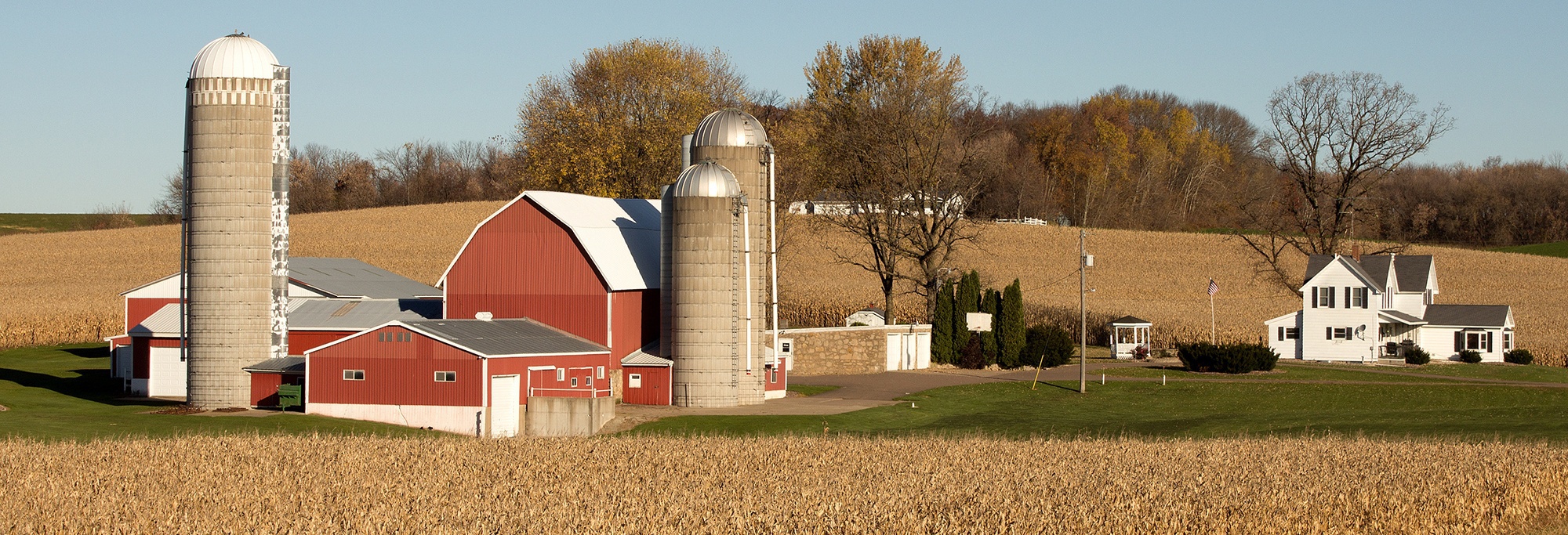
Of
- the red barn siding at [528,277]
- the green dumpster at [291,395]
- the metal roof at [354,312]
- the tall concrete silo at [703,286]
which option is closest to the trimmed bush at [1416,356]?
the tall concrete silo at [703,286]

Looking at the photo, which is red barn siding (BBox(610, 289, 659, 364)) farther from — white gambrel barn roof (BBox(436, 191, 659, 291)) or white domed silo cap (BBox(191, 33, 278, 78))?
white domed silo cap (BBox(191, 33, 278, 78))

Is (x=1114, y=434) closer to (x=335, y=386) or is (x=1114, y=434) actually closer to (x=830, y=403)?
(x=830, y=403)

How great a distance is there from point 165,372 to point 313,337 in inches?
198

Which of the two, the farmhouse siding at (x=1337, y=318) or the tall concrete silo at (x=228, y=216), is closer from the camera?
the tall concrete silo at (x=228, y=216)

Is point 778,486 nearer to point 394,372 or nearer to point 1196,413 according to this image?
point 394,372

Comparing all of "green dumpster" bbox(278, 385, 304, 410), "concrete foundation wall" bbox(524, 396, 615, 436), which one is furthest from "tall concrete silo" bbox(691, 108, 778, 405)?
"green dumpster" bbox(278, 385, 304, 410)

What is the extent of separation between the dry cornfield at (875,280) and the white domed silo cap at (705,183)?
28.6 m

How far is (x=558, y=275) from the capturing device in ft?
153

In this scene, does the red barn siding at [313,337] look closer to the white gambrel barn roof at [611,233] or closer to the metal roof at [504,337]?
the white gambrel barn roof at [611,233]

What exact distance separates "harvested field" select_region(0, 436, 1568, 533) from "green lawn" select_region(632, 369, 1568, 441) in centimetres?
683

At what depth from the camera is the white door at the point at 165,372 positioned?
159 ft

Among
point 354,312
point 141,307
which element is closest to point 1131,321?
point 354,312

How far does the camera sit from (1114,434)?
38.8 m

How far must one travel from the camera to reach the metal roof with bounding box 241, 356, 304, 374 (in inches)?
1673
